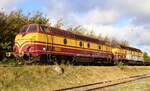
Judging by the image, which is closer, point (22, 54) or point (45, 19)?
point (22, 54)

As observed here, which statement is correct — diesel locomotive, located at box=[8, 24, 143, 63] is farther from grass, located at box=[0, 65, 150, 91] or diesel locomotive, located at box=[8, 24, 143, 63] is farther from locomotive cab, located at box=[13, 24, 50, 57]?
grass, located at box=[0, 65, 150, 91]

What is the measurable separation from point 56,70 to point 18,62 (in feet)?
8.81

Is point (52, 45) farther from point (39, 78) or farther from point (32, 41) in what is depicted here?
point (39, 78)

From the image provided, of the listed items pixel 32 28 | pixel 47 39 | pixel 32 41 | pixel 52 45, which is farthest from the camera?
pixel 52 45

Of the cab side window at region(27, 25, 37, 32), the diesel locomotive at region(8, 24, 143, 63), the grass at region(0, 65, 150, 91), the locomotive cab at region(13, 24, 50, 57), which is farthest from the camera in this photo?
the cab side window at region(27, 25, 37, 32)

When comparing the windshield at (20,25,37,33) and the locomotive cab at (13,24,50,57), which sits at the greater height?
the windshield at (20,25,37,33)

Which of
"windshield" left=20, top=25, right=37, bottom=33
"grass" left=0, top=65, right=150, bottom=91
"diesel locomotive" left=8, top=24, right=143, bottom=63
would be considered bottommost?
"grass" left=0, top=65, right=150, bottom=91

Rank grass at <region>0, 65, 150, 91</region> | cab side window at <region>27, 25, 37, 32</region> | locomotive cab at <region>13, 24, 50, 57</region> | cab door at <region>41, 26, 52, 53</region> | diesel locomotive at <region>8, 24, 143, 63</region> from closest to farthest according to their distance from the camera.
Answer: grass at <region>0, 65, 150, 91</region>
locomotive cab at <region>13, 24, 50, 57</region>
diesel locomotive at <region>8, 24, 143, 63</region>
cab side window at <region>27, 25, 37, 32</region>
cab door at <region>41, 26, 52, 53</region>

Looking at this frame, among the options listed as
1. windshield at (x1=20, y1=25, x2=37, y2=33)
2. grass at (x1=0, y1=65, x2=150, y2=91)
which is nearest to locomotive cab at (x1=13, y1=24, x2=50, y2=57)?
windshield at (x1=20, y1=25, x2=37, y2=33)

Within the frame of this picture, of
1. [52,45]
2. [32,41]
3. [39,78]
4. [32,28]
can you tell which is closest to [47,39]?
[52,45]

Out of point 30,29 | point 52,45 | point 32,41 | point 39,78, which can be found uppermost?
point 30,29

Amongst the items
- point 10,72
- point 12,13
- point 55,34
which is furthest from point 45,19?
point 10,72

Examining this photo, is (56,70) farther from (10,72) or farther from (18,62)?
A: (10,72)

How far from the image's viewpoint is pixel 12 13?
30.9 meters
